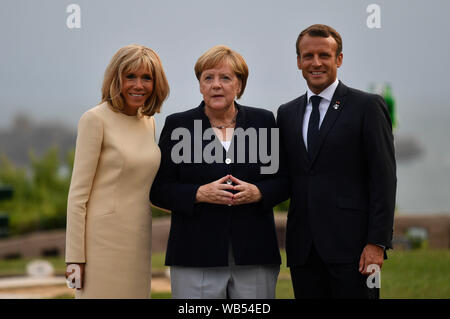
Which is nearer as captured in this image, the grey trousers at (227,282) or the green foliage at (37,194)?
the grey trousers at (227,282)

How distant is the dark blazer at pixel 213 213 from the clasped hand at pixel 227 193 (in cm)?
5

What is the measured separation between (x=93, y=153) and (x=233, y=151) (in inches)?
35.5

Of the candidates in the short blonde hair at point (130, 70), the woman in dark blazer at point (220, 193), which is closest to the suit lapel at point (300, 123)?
the woman in dark blazer at point (220, 193)

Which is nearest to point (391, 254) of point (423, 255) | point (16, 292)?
point (423, 255)

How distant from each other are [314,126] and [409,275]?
709cm

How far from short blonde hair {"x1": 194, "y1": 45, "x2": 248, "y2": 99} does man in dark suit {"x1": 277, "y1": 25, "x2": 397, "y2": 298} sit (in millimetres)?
451

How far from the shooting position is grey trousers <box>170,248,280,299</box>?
397 centimetres

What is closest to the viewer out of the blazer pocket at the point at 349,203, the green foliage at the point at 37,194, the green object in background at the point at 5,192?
the blazer pocket at the point at 349,203

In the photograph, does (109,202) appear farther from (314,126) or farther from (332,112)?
(332,112)

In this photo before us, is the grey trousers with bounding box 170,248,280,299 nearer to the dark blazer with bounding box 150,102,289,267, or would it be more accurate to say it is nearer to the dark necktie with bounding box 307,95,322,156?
the dark blazer with bounding box 150,102,289,267

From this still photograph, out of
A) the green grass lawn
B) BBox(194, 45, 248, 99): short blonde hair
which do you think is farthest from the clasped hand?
the green grass lawn

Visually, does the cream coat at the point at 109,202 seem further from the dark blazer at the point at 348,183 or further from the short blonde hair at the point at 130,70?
the dark blazer at the point at 348,183

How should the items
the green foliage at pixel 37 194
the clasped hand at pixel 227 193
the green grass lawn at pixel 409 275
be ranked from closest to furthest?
the clasped hand at pixel 227 193 → the green grass lawn at pixel 409 275 → the green foliage at pixel 37 194

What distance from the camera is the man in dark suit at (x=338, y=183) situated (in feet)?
13.1
